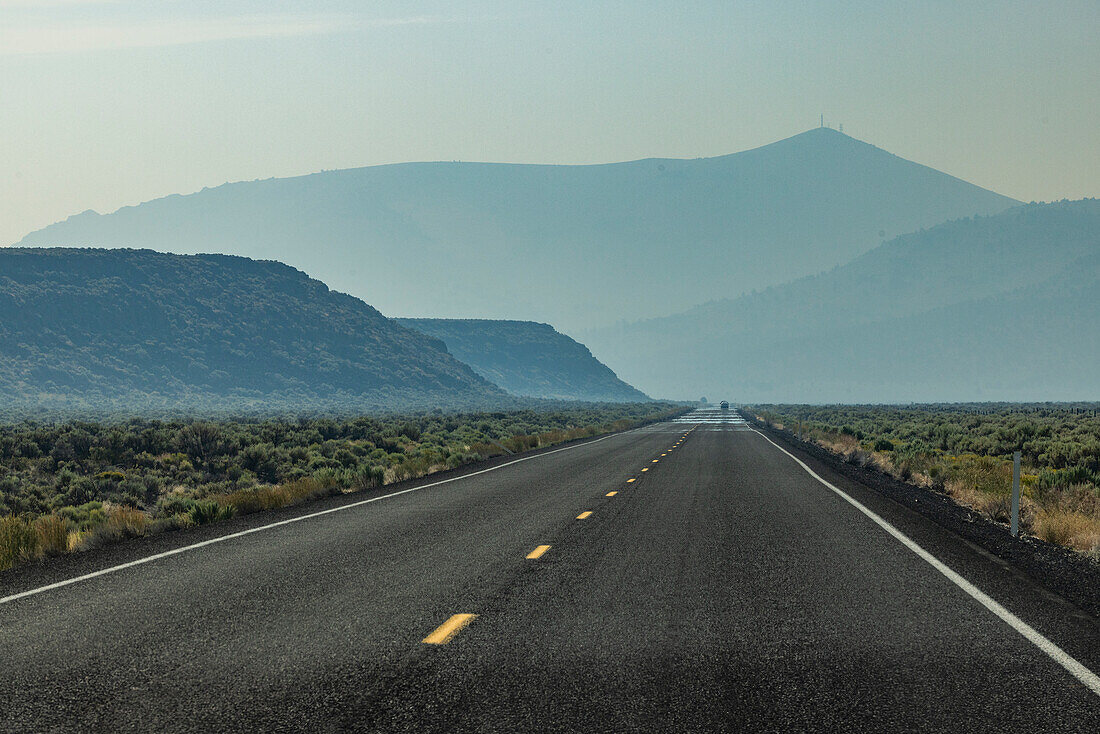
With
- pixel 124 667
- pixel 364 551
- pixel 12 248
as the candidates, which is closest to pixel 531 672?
pixel 124 667

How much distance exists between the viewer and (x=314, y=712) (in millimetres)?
5375

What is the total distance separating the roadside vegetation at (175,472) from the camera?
14.2 m

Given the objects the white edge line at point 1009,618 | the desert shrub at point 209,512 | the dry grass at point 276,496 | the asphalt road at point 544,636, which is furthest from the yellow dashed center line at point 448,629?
the dry grass at point 276,496

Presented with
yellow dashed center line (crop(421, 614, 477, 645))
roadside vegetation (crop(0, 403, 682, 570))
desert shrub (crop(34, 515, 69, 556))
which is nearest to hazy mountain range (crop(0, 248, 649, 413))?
roadside vegetation (crop(0, 403, 682, 570))

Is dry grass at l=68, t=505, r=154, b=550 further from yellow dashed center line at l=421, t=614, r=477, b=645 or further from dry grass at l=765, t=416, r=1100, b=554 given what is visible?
dry grass at l=765, t=416, r=1100, b=554

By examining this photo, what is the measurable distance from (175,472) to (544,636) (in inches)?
1036

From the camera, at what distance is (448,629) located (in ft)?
24.0

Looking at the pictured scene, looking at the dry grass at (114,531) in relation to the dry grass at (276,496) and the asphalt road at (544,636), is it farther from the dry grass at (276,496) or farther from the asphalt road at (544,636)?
the dry grass at (276,496)

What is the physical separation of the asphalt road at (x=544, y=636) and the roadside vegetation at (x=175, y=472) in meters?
1.64

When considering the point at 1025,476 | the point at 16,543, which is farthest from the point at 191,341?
the point at 16,543

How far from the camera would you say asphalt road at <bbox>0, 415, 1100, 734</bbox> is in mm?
5395

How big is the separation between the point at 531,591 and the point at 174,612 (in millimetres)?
2897

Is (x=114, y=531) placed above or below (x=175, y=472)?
above

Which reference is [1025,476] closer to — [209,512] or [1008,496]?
[1008,496]
